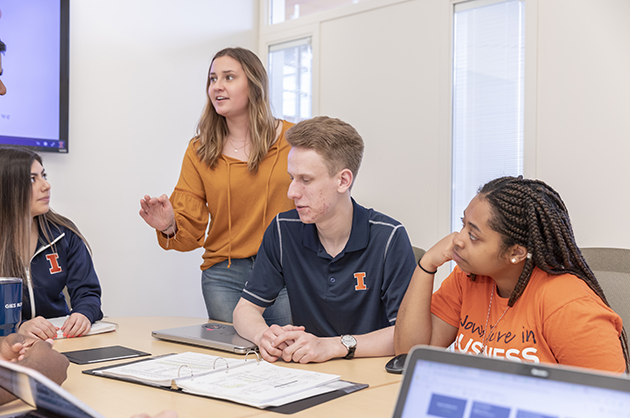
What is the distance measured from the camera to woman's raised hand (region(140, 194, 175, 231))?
6.66 ft

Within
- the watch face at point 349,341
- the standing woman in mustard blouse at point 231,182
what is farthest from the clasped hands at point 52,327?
the watch face at point 349,341

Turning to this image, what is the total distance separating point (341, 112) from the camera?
360cm

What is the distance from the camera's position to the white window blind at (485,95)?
114 inches

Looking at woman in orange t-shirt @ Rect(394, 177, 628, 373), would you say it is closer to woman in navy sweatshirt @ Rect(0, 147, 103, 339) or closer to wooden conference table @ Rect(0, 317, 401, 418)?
wooden conference table @ Rect(0, 317, 401, 418)

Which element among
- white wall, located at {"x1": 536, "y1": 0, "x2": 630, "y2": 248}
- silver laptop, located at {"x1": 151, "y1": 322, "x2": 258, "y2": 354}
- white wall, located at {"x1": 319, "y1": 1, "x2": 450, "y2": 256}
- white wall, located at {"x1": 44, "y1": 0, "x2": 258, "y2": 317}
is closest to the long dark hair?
silver laptop, located at {"x1": 151, "y1": 322, "x2": 258, "y2": 354}

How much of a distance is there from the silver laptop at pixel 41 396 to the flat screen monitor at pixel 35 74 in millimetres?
2446

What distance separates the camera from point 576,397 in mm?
580

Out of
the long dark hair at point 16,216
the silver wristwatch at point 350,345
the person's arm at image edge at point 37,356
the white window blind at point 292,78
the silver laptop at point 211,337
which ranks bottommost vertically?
the silver laptop at point 211,337

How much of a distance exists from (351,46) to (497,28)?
3.01ft

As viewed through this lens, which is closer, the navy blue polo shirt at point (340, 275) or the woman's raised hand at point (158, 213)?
the navy blue polo shirt at point (340, 275)

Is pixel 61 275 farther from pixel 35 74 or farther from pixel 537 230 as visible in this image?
pixel 537 230

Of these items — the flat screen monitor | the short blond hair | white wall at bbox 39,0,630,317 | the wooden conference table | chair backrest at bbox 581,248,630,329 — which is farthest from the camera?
the flat screen monitor

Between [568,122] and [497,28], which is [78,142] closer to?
[497,28]

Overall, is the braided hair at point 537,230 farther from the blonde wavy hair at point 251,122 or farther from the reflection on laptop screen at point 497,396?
the blonde wavy hair at point 251,122
